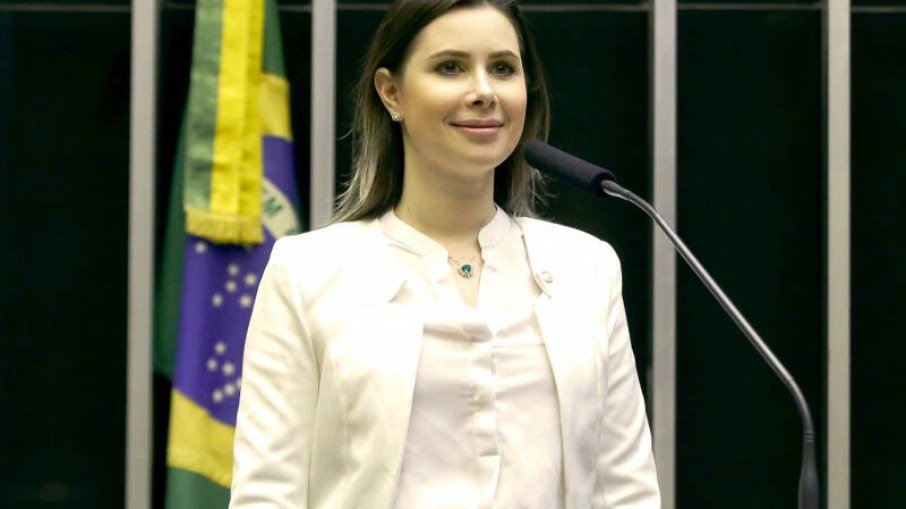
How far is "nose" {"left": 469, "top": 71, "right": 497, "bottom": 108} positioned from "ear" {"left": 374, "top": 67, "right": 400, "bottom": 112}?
17 centimetres

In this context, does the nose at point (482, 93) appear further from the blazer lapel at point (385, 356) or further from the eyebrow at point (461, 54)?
the blazer lapel at point (385, 356)

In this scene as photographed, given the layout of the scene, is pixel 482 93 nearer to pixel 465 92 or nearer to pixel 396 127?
pixel 465 92

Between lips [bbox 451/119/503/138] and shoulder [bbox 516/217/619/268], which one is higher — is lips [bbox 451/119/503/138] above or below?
above

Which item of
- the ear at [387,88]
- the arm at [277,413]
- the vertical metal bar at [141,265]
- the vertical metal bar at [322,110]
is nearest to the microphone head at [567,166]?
the ear at [387,88]

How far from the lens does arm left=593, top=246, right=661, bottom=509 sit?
2066 mm

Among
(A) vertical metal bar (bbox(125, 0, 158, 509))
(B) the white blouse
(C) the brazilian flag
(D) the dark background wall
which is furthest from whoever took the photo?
(D) the dark background wall

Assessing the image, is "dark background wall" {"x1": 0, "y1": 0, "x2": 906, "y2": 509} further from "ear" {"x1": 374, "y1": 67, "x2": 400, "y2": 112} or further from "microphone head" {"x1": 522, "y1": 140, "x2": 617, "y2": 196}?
"microphone head" {"x1": 522, "y1": 140, "x2": 617, "y2": 196}

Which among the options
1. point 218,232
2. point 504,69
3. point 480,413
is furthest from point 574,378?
point 218,232

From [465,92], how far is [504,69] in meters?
0.09

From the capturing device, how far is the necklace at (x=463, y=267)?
83.4 inches
